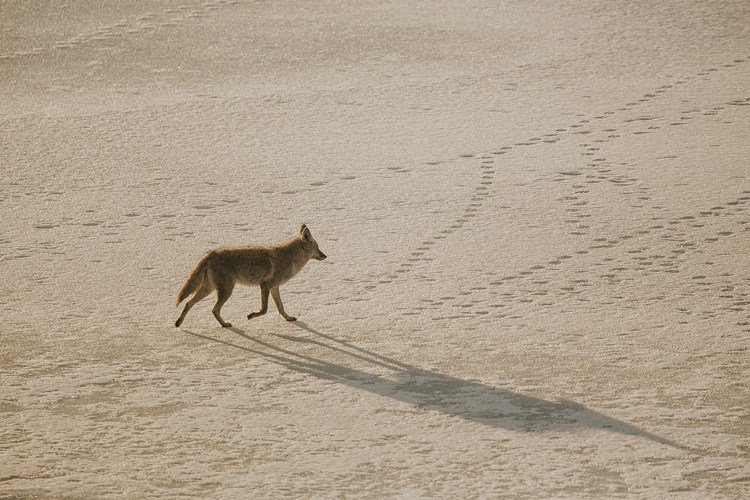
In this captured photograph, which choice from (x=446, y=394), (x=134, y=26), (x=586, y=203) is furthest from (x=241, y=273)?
(x=134, y=26)

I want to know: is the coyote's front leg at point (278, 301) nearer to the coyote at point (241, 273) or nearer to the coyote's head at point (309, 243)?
the coyote at point (241, 273)

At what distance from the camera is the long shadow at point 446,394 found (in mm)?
7832

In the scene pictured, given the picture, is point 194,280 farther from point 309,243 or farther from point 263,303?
point 309,243

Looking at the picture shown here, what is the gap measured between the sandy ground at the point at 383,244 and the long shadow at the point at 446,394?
0.08ft

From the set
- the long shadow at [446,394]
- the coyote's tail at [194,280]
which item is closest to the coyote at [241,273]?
the coyote's tail at [194,280]

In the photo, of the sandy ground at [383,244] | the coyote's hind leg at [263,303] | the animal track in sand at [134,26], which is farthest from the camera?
the animal track in sand at [134,26]

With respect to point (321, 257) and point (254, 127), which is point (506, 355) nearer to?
point (321, 257)

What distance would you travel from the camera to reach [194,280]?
9344 millimetres

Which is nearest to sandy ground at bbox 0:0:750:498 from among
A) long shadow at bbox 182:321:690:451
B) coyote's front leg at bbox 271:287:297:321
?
long shadow at bbox 182:321:690:451

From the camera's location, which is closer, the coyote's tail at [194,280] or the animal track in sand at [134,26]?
the coyote's tail at [194,280]

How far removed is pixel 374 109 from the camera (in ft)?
48.0

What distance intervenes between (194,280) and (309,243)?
36.7 inches

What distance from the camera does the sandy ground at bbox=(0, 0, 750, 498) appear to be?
24.8 ft

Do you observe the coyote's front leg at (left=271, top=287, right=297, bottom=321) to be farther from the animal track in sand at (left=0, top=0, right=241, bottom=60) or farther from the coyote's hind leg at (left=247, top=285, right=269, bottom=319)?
the animal track in sand at (left=0, top=0, right=241, bottom=60)
